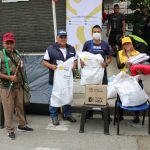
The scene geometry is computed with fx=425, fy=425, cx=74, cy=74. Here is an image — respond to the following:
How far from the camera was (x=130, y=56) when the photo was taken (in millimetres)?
7117

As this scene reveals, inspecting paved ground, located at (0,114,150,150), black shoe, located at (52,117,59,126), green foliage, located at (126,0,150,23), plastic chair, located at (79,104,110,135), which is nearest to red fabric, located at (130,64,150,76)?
plastic chair, located at (79,104,110,135)

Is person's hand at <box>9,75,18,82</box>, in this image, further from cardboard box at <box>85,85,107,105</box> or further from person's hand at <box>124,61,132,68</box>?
person's hand at <box>124,61,132,68</box>

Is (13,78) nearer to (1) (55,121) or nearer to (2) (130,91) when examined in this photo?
(1) (55,121)

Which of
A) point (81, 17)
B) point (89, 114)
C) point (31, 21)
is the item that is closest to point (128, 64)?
point (89, 114)

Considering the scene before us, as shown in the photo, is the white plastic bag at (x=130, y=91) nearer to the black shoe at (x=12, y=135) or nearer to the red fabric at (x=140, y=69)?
the red fabric at (x=140, y=69)

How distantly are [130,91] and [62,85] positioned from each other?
46.6 inches

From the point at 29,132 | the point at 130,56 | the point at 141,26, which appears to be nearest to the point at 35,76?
the point at 29,132

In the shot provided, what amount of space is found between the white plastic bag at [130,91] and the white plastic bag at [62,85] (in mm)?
881

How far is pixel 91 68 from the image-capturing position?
7344 mm

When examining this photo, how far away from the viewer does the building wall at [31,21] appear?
9867mm

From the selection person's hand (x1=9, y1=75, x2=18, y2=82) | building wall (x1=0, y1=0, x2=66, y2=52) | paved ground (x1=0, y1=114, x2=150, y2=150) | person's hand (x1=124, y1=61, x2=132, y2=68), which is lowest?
paved ground (x1=0, y1=114, x2=150, y2=150)

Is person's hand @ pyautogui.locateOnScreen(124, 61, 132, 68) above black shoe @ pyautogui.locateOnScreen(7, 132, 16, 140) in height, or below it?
above

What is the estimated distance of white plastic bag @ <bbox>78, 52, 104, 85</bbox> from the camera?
23.8 feet

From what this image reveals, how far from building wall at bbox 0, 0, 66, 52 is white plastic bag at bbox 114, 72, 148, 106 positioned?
334 cm
